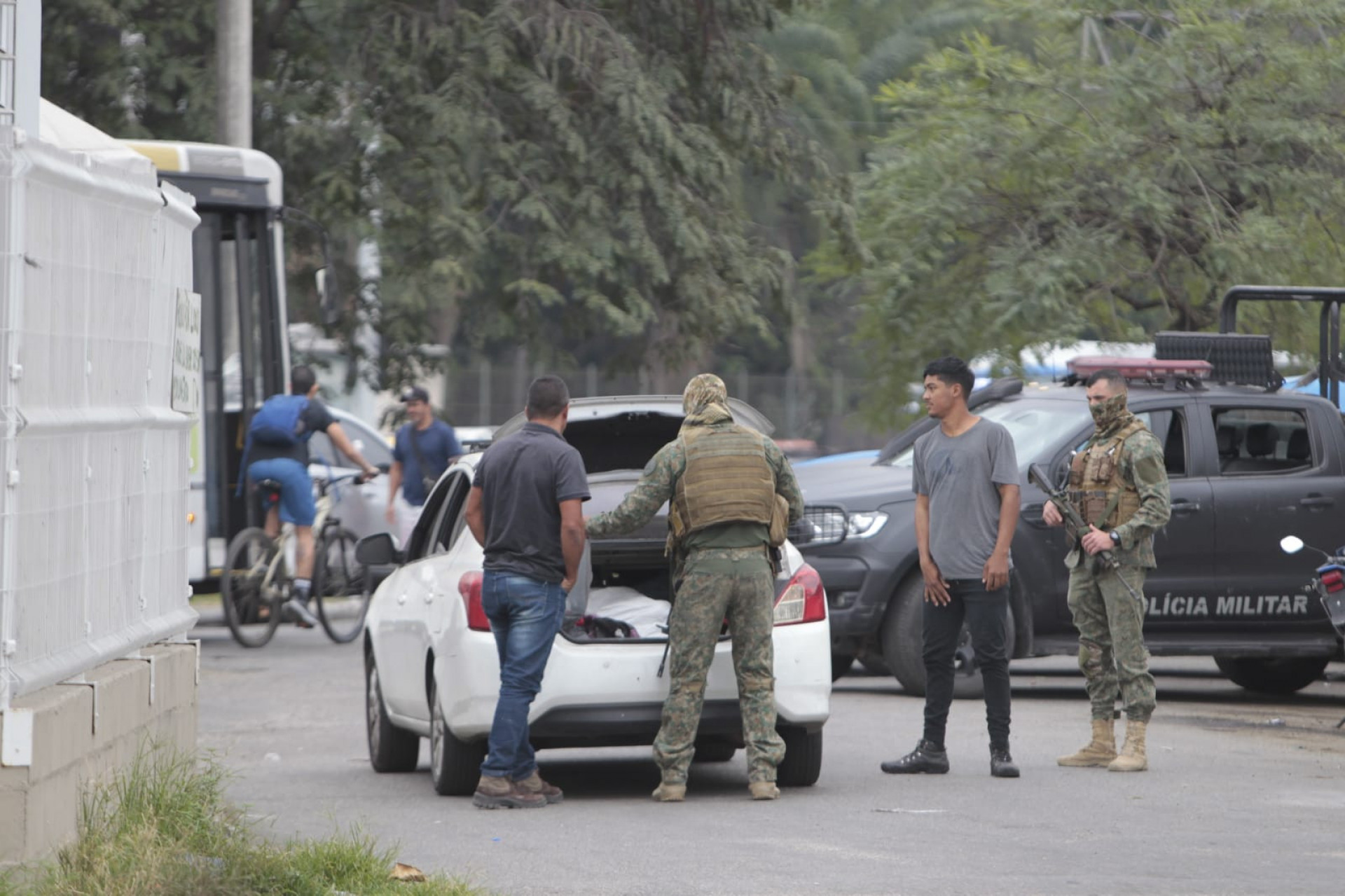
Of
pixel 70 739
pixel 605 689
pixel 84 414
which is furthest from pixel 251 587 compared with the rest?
pixel 70 739

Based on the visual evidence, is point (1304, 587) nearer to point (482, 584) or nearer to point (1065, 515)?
point (1065, 515)

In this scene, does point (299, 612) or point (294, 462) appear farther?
point (299, 612)

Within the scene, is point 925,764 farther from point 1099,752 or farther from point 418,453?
point 418,453

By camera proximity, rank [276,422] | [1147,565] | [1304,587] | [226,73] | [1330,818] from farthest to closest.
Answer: [226,73] < [276,422] < [1304,587] < [1147,565] < [1330,818]

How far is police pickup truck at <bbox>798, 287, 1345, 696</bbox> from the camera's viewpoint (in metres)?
12.4

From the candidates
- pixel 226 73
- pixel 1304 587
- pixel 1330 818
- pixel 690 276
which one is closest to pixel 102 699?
pixel 1330 818

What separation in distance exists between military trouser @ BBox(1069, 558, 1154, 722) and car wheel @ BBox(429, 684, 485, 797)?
9.49 feet

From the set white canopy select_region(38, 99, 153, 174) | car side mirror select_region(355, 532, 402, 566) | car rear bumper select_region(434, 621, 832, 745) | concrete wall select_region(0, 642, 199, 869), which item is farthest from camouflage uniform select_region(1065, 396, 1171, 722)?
white canopy select_region(38, 99, 153, 174)

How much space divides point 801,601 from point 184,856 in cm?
362

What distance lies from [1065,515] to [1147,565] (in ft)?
1.44

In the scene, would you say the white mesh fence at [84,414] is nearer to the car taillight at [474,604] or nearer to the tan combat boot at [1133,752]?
the car taillight at [474,604]

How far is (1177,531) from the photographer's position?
41.8 ft

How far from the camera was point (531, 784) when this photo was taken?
8.72 metres

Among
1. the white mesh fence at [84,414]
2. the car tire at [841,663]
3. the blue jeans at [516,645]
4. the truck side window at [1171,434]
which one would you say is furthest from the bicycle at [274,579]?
the white mesh fence at [84,414]
